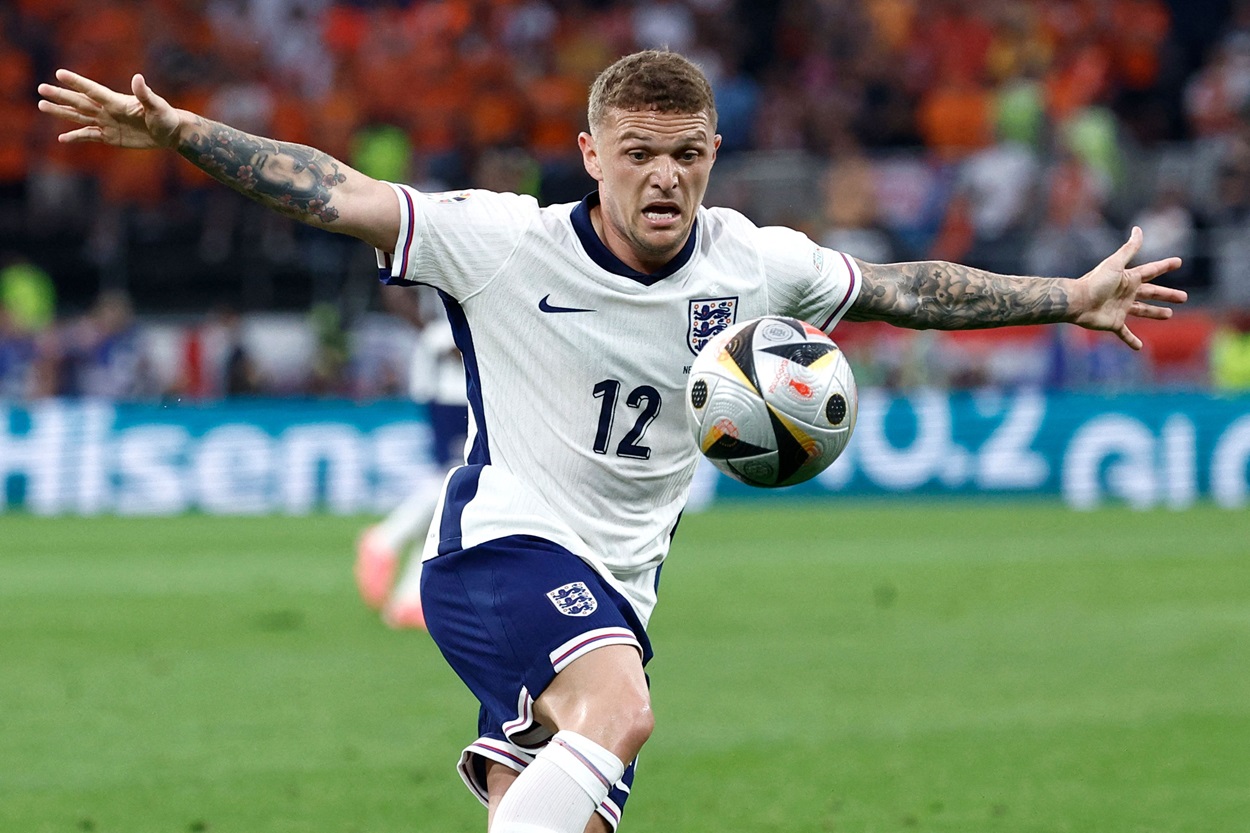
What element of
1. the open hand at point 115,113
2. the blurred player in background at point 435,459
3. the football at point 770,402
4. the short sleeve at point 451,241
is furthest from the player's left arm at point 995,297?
the blurred player in background at point 435,459

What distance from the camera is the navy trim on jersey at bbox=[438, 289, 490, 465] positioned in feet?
16.2

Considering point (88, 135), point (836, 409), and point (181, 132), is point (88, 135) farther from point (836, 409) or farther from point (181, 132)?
point (836, 409)

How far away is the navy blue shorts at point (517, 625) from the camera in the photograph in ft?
14.9

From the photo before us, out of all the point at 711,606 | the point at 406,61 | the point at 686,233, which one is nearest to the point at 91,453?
the point at 406,61

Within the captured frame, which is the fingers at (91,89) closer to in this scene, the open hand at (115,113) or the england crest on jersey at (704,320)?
the open hand at (115,113)

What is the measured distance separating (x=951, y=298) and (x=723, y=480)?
14.0m

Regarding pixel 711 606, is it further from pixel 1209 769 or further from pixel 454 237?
pixel 454 237

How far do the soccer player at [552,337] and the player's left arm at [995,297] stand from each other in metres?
0.38

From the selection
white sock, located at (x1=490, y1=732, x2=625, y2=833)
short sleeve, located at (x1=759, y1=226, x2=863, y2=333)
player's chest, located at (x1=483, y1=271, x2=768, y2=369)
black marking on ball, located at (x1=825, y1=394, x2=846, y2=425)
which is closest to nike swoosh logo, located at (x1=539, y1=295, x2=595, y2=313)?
player's chest, located at (x1=483, y1=271, x2=768, y2=369)

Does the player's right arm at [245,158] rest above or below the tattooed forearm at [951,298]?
above

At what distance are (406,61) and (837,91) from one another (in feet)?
17.6

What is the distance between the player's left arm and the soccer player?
1.26 feet

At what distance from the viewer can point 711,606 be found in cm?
1212

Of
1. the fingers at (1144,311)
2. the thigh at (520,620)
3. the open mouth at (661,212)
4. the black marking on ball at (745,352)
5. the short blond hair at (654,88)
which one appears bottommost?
the thigh at (520,620)
